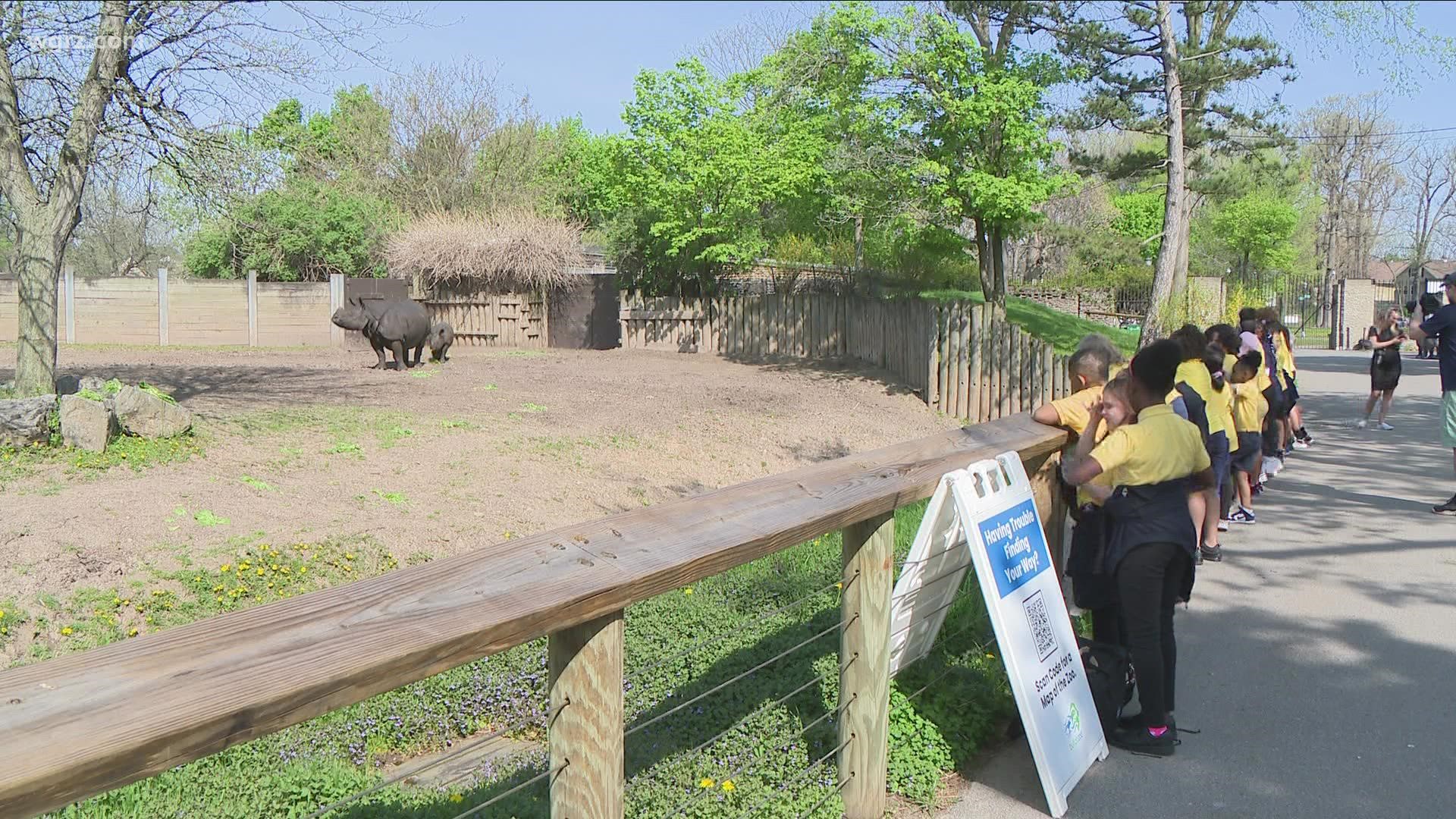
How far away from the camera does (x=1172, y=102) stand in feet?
50.3

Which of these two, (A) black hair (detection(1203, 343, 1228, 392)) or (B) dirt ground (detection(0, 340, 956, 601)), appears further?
(B) dirt ground (detection(0, 340, 956, 601))

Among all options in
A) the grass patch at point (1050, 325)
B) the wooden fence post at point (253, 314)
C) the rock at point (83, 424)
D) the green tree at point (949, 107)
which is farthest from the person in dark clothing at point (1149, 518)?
the wooden fence post at point (253, 314)

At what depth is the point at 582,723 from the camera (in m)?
2.40

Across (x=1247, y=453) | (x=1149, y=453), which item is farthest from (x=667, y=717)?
(x=1247, y=453)

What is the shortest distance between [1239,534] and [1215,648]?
305cm

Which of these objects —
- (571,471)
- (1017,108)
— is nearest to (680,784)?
(571,471)

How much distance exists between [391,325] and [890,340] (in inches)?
343

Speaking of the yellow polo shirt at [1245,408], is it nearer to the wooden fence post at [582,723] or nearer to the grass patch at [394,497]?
the grass patch at [394,497]

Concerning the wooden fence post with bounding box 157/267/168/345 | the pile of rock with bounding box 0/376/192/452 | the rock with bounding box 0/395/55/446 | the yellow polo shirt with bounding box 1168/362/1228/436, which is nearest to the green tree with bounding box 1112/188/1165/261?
the wooden fence post with bounding box 157/267/168/345

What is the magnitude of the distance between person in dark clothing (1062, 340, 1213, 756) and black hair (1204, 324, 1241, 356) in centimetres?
438

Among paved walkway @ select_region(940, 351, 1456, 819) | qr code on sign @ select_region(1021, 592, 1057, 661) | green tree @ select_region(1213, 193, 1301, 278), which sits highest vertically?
green tree @ select_region(1213, 193, 1301, 278)

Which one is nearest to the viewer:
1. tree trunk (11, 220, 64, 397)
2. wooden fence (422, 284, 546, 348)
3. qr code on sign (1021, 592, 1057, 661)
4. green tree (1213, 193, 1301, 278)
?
qr code on sign (1021, 592, 1057, 661)

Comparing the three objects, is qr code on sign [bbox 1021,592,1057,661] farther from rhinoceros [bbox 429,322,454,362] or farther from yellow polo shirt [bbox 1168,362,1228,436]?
rhinoceros [bbox 429,322,454,362]

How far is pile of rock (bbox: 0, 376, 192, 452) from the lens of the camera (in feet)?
29.7
